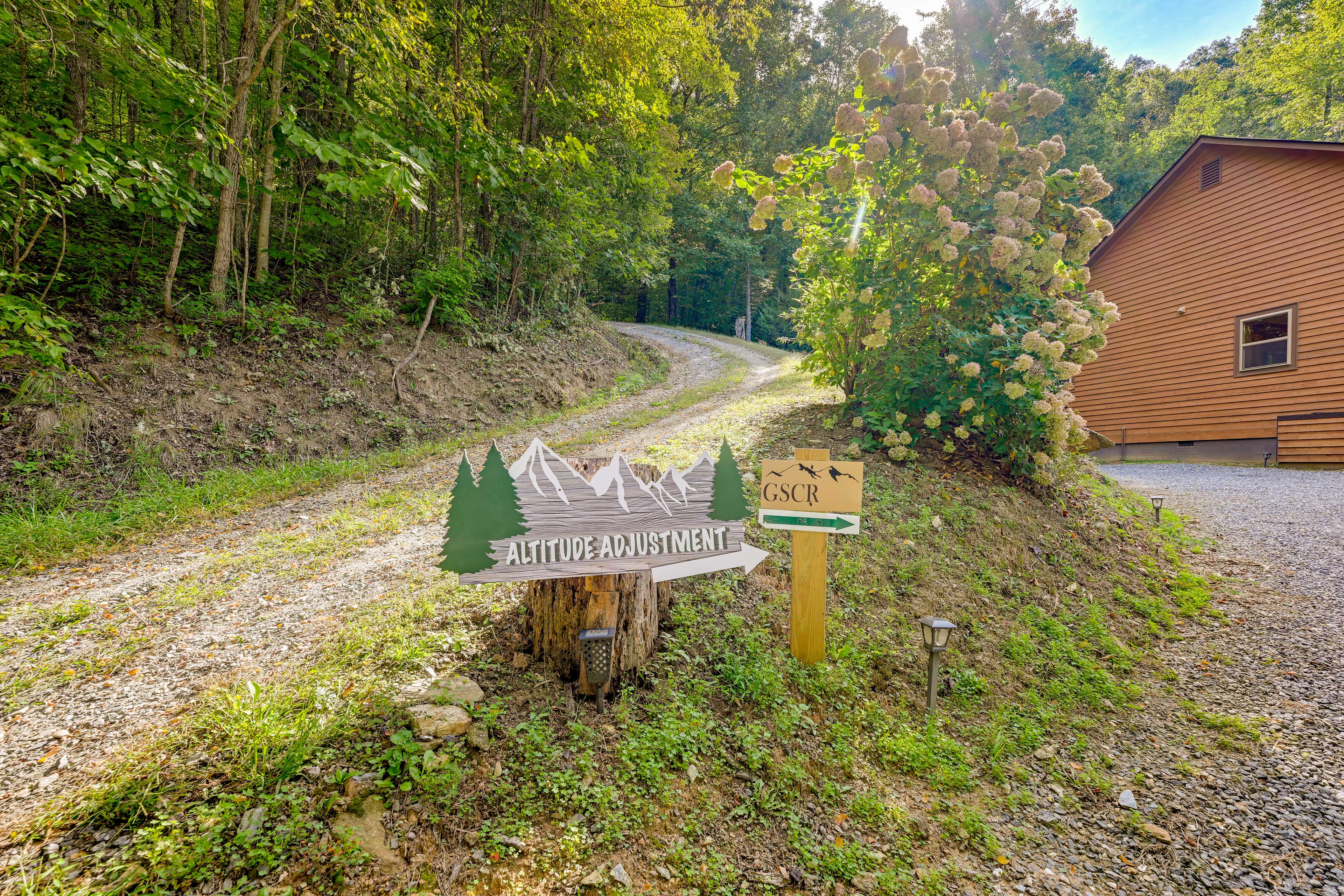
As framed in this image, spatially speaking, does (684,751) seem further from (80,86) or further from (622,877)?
(80,86)

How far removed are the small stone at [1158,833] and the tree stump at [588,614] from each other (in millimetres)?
2577

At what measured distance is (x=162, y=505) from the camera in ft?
14.9

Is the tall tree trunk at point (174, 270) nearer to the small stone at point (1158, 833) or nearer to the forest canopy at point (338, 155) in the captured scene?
the forest canopy at point (338, 155)

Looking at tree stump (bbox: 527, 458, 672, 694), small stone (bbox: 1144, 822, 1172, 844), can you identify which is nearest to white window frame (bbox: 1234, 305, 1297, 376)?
small stone (bbox: 1144, 822, 1172, 844)

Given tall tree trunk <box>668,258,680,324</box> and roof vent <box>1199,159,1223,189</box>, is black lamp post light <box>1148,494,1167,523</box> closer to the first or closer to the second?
roof vent <box>1199,159,1223,189</box>

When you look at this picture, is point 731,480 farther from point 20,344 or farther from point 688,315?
point 688,315

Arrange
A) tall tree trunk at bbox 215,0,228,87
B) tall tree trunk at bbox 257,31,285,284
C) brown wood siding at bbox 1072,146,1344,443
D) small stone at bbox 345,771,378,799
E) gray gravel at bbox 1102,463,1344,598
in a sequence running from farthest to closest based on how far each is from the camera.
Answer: brown wood siding at bbox 1072,146,1344,443, tall tree trunk at bbox 257,31,285,284, tall tree trunk at bbox 215,0,228,87, gray gravel at bbox 1102,463,1344,598, small stone at bbox 345,771,378,799

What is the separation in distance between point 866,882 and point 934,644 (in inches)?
50.0

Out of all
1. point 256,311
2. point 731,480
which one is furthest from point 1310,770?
point 256,311

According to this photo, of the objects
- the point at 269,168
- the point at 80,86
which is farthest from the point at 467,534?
the point at 80,86

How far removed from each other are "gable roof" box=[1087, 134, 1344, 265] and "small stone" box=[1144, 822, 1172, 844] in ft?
32.1

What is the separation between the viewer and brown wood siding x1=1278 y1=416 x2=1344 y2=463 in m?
8.96

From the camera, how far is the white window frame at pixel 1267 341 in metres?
9.55

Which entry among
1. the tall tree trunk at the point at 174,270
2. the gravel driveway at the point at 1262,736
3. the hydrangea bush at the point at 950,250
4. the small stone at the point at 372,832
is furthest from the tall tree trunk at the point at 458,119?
the gravel driveway at the point at 1262,736
